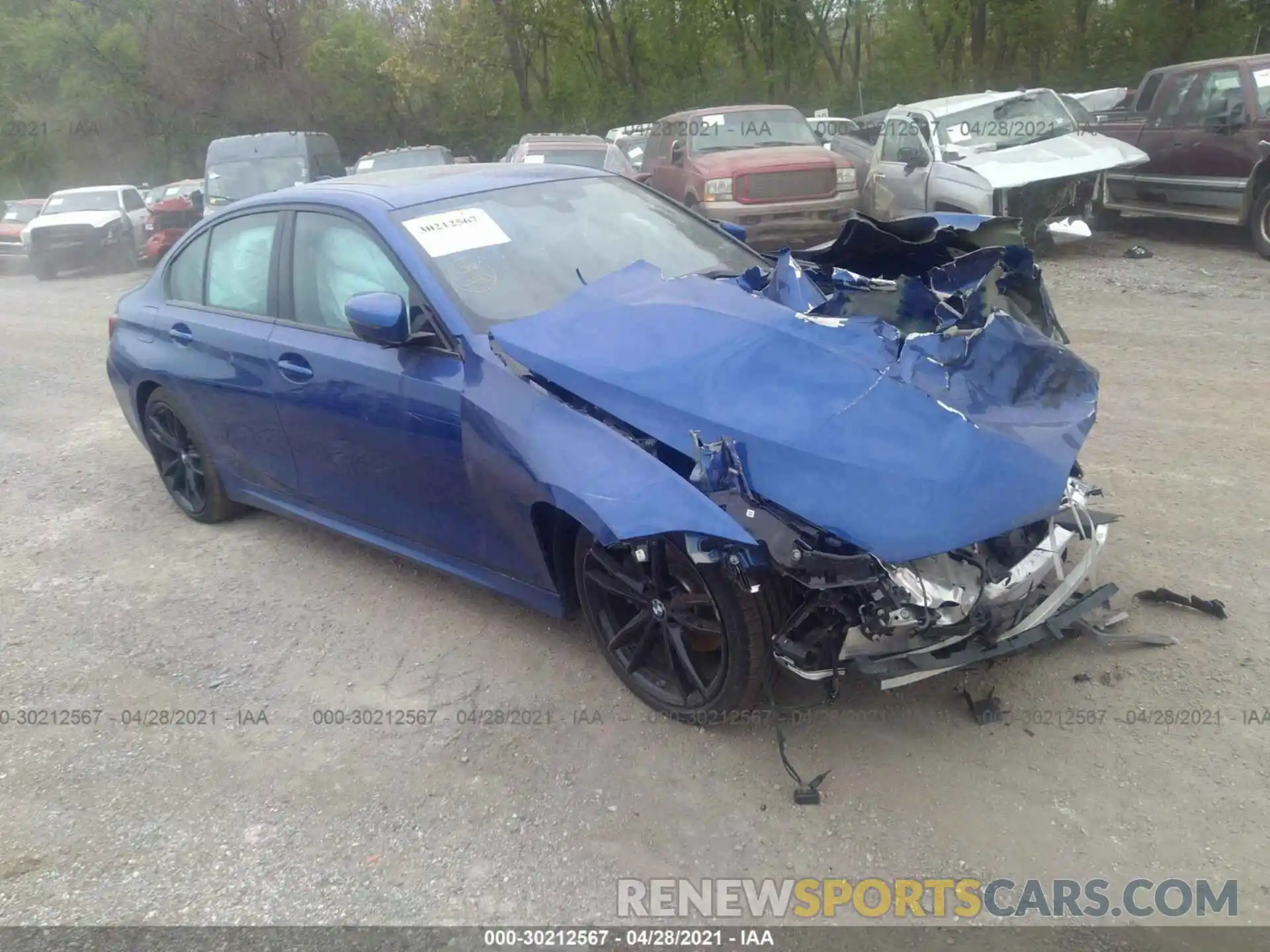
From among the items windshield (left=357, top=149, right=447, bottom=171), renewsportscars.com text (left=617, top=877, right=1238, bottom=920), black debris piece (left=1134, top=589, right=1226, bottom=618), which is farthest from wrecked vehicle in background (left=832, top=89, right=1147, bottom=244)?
renewsportscars.com text (left=617, top=877, right=1238, bottom=920)

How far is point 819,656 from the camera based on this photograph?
314cm

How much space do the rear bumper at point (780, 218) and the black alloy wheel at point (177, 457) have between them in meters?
7.95

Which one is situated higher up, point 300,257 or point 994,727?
point 300,257

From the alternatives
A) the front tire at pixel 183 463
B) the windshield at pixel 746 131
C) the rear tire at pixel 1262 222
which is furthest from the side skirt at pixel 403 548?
the rear tire at pixel 1262 222

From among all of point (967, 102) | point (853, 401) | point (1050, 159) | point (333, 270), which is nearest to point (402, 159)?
point (967, 102)

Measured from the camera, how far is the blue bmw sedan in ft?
9.80

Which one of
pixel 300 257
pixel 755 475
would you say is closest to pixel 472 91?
pixel 300 257

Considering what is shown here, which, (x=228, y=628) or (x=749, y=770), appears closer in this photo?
(x=749, y=770)

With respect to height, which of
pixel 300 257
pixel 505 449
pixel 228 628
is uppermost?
pixel 300 257

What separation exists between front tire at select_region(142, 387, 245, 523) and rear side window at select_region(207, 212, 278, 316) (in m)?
0.74

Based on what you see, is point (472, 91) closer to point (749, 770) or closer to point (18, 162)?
point (18, 162)

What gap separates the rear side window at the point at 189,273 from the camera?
17.3 feet

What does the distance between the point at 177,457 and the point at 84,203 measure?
17.8 meters

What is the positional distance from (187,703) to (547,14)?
3106 centimetres
